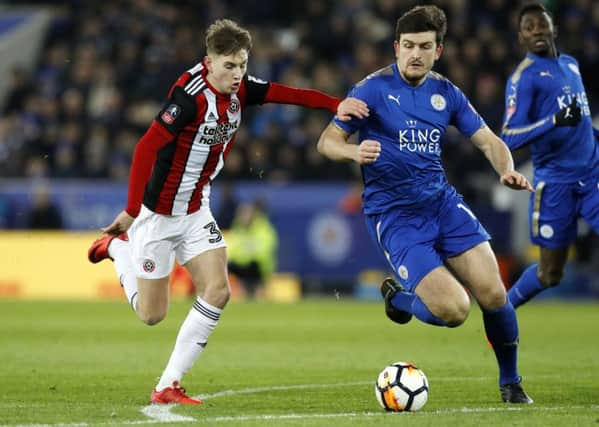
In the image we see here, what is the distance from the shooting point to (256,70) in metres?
22.8

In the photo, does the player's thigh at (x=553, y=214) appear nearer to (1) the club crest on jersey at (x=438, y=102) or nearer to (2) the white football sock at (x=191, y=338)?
(1) the club crest on jersey at (x=438, y=102)

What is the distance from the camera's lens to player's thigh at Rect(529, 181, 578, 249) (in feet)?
32.7

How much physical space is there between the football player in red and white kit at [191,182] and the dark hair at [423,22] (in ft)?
1.80

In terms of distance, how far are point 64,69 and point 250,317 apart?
412 inches

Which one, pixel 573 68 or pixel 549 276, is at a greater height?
pixel 573 68

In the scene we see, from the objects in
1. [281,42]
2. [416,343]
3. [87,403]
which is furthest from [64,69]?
[87,403]

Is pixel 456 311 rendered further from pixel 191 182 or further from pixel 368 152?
pixel 191 182

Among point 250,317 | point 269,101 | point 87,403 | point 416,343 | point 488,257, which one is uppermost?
point 269,101

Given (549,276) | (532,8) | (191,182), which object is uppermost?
(532,8)

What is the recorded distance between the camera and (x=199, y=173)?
7871 mm

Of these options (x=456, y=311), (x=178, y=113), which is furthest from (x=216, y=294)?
(x=456, y=311)

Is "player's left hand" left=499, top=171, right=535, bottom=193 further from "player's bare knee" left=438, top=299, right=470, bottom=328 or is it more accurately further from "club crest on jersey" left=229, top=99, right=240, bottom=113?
"club crest on jersey" left=229, top=99, right=240, bottom=113

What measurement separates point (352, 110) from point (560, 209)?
10.6 feet

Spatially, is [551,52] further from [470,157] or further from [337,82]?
[337,82]
